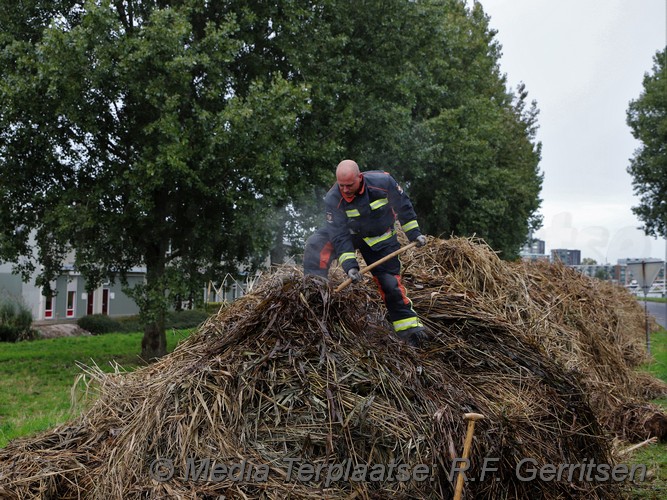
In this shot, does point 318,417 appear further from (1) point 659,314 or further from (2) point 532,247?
(1) point 659,314

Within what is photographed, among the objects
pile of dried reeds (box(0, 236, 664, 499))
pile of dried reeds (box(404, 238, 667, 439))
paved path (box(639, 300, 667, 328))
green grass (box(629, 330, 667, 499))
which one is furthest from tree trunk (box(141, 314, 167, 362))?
paved path (box(639, 300, 667, 328))

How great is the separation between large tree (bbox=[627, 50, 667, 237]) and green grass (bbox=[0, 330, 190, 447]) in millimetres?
32607

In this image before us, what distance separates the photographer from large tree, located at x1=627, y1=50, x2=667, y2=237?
40781 mm

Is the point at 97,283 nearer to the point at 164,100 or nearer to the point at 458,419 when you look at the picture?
the point at 164,100

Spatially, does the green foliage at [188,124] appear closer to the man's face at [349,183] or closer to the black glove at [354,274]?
the man's face at [349,183]

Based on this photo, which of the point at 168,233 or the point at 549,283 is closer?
the point at 549,283

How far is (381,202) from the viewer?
19.9 ft

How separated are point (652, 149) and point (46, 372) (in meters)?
38.7

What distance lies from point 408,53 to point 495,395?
13.9 metres

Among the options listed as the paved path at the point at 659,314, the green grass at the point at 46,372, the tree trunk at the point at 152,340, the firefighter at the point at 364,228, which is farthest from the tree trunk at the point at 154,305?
the paved path at the point at 659,314

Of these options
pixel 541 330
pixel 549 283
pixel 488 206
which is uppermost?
pixel 488 206

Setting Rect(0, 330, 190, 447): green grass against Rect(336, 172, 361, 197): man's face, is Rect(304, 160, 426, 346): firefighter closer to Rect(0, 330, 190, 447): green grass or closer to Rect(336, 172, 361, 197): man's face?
Rect(336, 172, 361, 197): man's face

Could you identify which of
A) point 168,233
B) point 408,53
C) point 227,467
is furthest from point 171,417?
point 408,53

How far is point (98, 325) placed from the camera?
26.8 m
